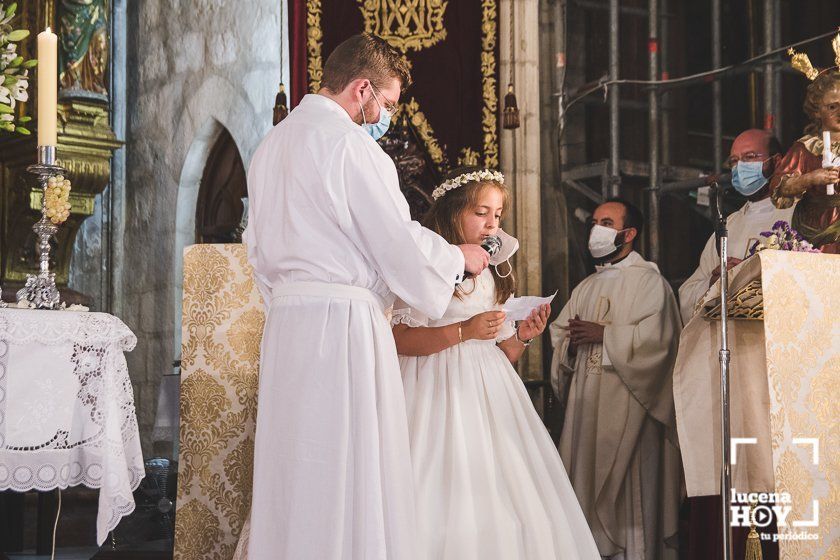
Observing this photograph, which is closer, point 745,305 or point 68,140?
point 745,305

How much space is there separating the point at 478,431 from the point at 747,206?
80.0 inches

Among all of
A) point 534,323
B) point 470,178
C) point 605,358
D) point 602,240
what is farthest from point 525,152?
point 534,323

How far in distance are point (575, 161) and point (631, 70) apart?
572mm

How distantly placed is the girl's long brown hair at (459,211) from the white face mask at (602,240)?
1.38m

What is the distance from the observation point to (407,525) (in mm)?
2764

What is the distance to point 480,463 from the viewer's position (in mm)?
3219

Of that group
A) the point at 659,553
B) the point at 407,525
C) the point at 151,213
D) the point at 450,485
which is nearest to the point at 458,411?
the point at 450,485

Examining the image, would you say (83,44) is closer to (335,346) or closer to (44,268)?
(44,268)

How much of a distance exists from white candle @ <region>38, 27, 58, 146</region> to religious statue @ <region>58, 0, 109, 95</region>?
3.09 metres

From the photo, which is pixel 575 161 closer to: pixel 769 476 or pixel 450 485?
pixel 769 476

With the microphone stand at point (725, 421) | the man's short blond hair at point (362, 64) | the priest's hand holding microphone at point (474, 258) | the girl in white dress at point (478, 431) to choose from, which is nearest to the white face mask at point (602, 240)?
the girl in white dress at point (478, 431)

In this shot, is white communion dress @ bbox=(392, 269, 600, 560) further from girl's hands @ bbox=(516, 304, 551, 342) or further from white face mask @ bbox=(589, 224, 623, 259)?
white face mask @ bbox=(589, 224, 623, 259)

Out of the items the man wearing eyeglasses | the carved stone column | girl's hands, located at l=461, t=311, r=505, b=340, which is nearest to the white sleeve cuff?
the man wearing eyeglasses

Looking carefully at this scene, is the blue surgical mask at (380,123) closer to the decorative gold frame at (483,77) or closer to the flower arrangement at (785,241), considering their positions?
the flower arrangement at (785,241)
